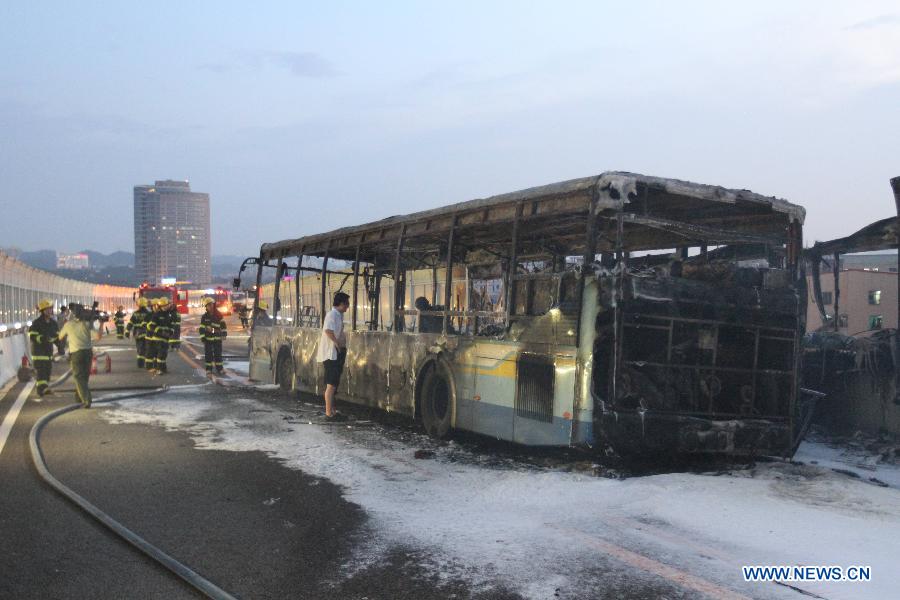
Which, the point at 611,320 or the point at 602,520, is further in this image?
the point at 611,320

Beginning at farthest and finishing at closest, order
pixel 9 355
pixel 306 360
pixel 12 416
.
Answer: pixel 9 355 < pixel 306 360 < pixel 12 416

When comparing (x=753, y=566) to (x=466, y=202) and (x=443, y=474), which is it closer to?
(x=443, y=474)

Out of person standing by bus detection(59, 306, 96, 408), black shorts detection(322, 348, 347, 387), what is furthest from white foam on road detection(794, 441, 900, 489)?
person standing by bus detection(59, 306, 96, 408)

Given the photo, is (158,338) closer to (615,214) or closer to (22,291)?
(22,291)

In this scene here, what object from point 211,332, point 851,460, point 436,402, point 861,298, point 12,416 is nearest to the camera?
point 851,460

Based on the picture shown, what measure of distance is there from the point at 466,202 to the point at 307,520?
4774 mm

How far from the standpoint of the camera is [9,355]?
1944 cm

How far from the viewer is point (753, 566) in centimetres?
502

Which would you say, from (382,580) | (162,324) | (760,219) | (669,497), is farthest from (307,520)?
(162,324)

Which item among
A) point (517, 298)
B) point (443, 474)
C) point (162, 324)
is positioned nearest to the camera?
point (443, 474)

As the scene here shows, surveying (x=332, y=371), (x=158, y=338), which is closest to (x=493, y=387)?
(x=332, y=371)

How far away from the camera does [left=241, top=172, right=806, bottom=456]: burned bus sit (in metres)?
7.80

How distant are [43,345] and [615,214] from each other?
11.3 metres

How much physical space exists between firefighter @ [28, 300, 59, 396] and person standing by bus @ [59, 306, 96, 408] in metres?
1.40
